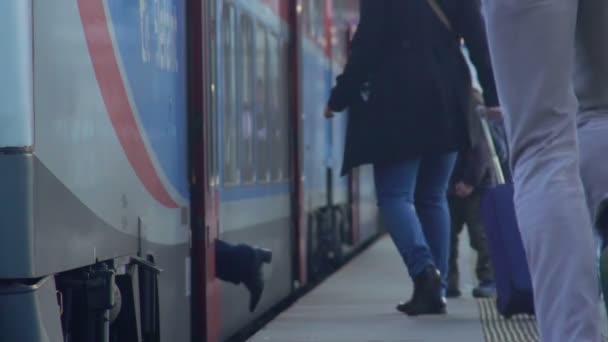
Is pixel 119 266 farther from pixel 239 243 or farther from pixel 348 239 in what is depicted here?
pixel 348 239

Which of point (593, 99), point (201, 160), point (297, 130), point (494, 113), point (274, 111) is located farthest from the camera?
point (297, 130)

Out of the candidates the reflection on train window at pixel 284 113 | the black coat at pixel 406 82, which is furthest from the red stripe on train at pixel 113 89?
the reflection on train window at pixel 284 113

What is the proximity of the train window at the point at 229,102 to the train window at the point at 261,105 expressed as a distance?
2.25 feet

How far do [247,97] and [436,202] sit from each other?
0.95 meters

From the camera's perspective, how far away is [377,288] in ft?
26.3

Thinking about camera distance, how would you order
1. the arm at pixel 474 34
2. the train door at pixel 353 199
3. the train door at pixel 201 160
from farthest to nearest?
1. the train door at pixel 353 199
2. the arm at pixel 474 34
3. the train door at pixel 201 160

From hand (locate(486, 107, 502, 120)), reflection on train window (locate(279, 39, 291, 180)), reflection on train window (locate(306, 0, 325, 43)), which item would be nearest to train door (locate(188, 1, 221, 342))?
Answer: hand (locate(486, 107, 502, 120))

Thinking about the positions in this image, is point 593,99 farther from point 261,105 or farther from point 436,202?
point 261,105

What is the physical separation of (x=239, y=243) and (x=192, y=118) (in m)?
0.97

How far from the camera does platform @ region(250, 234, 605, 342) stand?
535cm

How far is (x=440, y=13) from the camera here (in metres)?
6.25

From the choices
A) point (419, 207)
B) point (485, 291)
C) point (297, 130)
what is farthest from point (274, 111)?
point (485, 291)

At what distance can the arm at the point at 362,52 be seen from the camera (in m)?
6.09

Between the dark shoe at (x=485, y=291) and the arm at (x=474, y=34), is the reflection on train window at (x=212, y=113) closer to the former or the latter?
the arm at (x=474, y=34)
